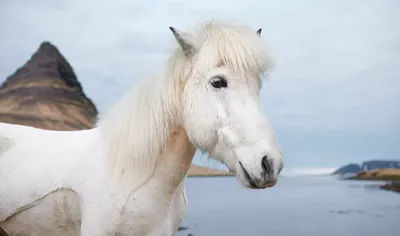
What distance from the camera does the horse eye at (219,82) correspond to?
2145 mm

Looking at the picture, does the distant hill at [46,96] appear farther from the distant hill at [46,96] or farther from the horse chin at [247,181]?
the horse chin at [247,181]

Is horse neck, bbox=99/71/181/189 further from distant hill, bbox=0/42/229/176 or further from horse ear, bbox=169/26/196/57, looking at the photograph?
distant hill, bbox=0/42/229/176

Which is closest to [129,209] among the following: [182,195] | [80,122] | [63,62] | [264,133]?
[182,195]

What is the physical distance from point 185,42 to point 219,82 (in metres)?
0.32

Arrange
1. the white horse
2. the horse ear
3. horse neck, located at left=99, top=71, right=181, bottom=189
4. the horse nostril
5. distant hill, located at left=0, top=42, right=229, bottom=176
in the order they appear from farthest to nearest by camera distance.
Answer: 1. distant hill, located at left=0, top=42, right=229, bottom=176
2. horse neck, located at left=99, top=71, right=181, bottom=189
3. the horse ear
4. the white horse
5. the horse nostril

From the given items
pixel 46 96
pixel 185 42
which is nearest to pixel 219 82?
pixel 185 42

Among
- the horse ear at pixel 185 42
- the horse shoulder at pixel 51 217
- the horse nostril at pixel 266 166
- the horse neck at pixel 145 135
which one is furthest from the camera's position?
the horse shoulder at pixel 51 217

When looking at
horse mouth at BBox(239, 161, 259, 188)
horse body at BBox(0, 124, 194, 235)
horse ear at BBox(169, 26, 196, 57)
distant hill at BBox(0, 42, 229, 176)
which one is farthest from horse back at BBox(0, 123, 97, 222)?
distant hill at BBox(0, 42, 229, 176)

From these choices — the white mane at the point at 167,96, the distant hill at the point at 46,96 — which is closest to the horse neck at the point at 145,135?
the white mane at the point at 167,96

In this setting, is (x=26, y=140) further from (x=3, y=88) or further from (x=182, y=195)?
(x=3, y=88)

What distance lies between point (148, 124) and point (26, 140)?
115cm

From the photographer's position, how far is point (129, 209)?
2234 millimetres

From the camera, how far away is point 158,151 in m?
2.31

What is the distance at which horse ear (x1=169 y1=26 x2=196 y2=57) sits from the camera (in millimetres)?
2169
